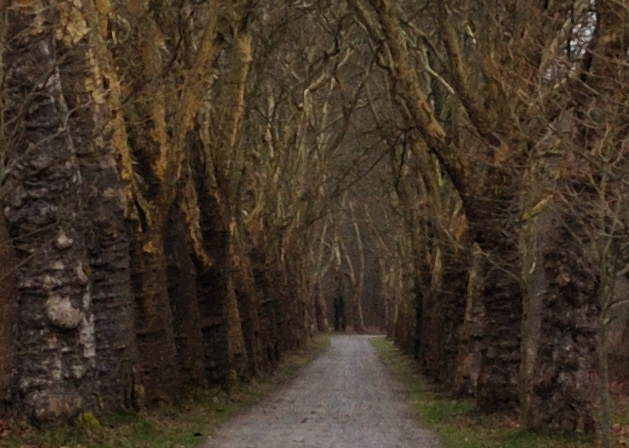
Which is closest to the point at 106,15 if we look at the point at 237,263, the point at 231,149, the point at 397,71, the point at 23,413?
the point at 397,71

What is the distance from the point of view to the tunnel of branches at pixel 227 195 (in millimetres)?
13039

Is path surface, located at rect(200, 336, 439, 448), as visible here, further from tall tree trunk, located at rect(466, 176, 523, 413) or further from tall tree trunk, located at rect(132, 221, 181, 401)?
tall tree trunk, located at rect(466, 176, 523, 413)

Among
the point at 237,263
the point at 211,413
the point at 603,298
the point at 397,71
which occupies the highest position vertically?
the point at 397,71

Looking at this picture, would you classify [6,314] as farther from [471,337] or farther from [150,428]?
[471,337]

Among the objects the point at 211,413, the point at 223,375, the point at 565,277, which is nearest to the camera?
the point at 565,277

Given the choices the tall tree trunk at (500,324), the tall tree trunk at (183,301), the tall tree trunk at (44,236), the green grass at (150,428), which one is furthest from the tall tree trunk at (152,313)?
the tall tree trunk at (500,324)

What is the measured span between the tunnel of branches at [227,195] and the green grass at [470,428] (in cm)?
31

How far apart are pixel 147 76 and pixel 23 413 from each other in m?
6.97

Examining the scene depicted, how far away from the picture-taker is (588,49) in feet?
46.2

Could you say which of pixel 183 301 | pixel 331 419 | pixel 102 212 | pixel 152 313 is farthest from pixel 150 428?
pixel 183 301

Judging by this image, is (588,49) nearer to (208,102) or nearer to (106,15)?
(106,15)

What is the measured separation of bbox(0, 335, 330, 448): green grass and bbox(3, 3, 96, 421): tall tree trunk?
0.26 meters

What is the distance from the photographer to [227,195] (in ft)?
78.9

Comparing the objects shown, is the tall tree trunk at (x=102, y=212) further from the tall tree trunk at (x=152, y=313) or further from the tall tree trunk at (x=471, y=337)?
the tall tree trunk at (x=471, y=337)
